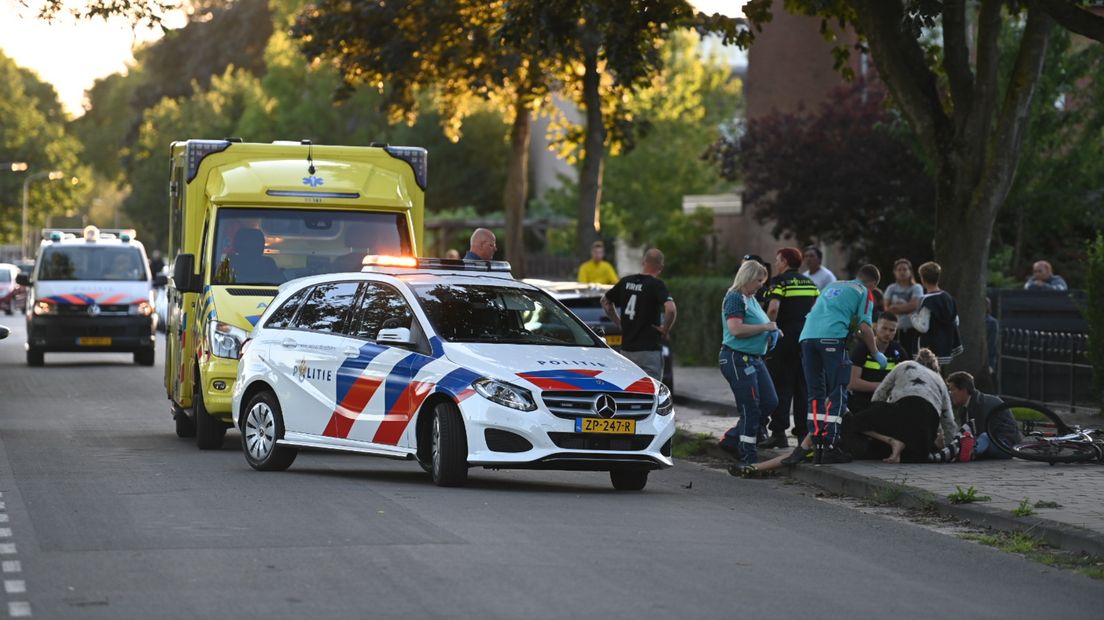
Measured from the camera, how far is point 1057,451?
51.1 feet

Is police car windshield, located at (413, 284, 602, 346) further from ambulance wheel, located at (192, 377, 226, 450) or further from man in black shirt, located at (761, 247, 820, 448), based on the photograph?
ambulance wheel, located at (192, 377, 226, 450)

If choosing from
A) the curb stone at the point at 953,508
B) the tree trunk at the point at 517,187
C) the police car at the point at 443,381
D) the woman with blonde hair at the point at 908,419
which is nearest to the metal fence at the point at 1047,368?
the woman with blonde hair at the point at 908,419

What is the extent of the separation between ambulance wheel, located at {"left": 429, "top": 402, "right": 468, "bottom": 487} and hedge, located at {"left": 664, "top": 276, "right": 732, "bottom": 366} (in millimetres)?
17286

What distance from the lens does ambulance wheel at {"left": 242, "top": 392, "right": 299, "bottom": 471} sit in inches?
574

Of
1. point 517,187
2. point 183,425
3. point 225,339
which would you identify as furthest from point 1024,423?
point 517,187

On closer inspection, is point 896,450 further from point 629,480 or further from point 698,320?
point 698,320

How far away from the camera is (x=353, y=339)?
1420 cm

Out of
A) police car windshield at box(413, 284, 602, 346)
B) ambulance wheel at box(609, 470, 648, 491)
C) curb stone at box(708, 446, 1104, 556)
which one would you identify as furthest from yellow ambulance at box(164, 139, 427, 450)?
curb stone at box(708, 446, 1104, 556)

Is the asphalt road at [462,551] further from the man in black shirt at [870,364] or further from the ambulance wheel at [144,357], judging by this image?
the ambulance wheel at [144,357]

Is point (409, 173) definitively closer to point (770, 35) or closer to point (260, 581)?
point (260, 581)

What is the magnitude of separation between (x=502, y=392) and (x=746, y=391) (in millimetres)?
3073

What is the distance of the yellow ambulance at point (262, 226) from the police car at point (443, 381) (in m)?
1.68

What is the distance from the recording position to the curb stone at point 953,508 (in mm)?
11203

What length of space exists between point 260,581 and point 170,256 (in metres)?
11.2
